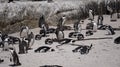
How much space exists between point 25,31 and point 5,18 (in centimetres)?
179

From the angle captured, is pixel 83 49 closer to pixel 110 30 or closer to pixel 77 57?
pixel 77 57

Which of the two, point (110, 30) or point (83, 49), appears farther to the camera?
point (110, 30)

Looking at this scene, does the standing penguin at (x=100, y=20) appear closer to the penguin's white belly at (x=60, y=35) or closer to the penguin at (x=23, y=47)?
the penguin's white belly at (x=60, y=35)

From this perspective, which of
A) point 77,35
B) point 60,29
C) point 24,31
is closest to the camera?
point 77,35

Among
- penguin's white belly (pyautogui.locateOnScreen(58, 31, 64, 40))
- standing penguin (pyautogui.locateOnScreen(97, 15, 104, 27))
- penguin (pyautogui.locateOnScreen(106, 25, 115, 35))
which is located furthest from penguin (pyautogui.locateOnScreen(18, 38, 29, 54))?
standing penguin (pyautogui.locateOnScreen(97, 15, 104, 27))

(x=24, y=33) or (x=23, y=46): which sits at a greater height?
(x=24, y=33)

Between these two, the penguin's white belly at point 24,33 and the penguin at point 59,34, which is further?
the penguin's white belly at point 24,33

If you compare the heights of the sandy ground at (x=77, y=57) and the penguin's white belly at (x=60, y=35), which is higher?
the penguin's white belly at (x=60, y=35)

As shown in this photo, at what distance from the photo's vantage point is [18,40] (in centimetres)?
1233

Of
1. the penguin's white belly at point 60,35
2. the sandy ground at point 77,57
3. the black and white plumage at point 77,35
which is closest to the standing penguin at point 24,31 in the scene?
the sandy ground at point 77,57

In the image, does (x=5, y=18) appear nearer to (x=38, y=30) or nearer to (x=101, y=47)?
(x=38, y=30)

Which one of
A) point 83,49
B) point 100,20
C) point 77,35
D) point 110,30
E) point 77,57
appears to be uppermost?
point 100,20

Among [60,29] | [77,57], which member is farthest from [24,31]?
[77,57]

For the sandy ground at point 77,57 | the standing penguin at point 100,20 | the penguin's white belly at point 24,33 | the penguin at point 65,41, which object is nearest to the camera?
the sandy ground at point 77,57
